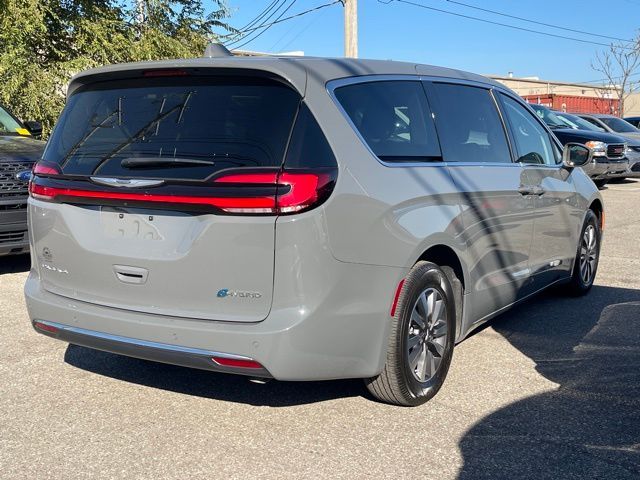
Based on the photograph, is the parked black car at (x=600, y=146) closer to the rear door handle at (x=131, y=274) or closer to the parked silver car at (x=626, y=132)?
the parked silver car at (x=626, y=132)

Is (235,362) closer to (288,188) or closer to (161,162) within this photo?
(288,188)

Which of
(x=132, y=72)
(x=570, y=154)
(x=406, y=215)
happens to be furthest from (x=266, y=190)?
(x=570, y=154)

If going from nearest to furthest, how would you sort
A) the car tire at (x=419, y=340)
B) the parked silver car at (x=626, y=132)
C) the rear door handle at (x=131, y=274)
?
the rear door handle at (x=131, y=274) < the car tire at (x=419, y=340) < the parked silver car at (x=626, y=132)

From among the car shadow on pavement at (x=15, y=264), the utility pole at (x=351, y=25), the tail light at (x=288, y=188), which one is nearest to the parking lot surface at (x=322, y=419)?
the tail light at (x=288, y=188)

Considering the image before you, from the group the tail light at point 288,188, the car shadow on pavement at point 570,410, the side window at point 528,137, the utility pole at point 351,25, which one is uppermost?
the utility pole at point 351,25

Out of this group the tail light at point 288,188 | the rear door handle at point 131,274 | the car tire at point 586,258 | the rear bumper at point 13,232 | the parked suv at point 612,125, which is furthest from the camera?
the parked suv at point 612,125

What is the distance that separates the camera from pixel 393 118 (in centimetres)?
398

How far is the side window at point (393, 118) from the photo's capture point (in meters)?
3.70

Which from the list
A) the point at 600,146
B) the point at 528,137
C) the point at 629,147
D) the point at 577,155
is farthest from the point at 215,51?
the point at 629,147

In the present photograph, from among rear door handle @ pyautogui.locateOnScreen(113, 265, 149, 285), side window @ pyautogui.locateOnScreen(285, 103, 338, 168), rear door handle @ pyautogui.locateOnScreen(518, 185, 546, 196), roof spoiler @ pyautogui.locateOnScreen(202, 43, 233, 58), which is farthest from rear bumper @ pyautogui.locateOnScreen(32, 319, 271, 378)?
rear door handle @ pyautogui.locateOnScreen(518, 185, 546, 196)

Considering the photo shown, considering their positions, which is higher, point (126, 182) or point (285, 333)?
point (126, 182)

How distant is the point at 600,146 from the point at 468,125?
38.7ft

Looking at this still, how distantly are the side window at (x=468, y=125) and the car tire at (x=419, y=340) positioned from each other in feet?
2.66

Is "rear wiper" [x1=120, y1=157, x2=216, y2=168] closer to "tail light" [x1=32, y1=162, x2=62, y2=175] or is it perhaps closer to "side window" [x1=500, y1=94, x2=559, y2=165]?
"tail light" [x1=32, y1=162, x2=62, y2=175]
